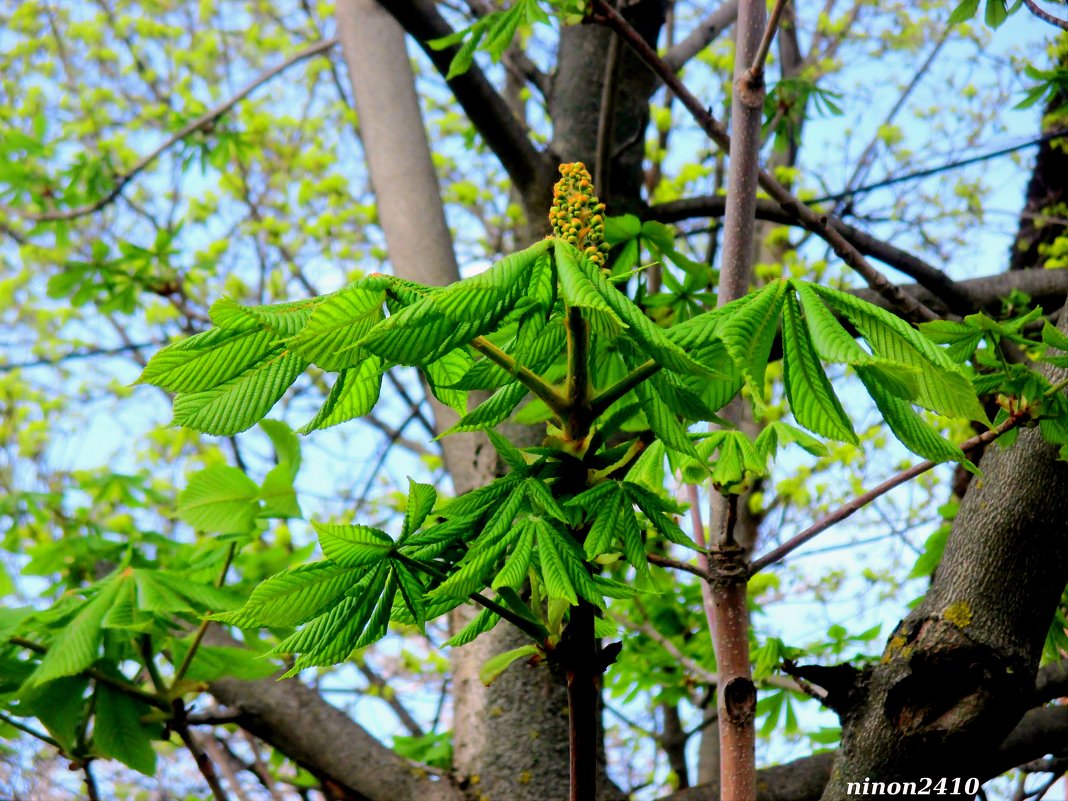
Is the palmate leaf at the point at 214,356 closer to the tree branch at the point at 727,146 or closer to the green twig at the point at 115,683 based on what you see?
the tree branch at the point at 727,146

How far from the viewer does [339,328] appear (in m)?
0.70

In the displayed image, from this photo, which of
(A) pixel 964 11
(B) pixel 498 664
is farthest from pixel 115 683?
(A) pixel 964 11

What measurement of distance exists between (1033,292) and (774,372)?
138cm

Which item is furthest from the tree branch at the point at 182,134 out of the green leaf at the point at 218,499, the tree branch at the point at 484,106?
the green leaf at the point at 218,499

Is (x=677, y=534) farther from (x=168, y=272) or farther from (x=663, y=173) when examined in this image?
(x=663, y=173)

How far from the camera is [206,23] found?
20.0ft

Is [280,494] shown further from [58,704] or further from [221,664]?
[58,704]

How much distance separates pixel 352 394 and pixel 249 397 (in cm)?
10

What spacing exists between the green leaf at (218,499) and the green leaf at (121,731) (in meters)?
0.32

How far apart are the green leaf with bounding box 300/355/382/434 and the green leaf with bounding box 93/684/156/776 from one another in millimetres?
1096

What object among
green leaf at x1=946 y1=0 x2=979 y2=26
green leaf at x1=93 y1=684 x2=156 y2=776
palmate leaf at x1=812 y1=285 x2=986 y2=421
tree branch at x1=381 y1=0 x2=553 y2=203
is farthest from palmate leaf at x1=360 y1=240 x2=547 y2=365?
tree branch at x1=381 y1=0 x2=553 y2=203

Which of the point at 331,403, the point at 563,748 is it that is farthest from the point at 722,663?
the point at 563,748

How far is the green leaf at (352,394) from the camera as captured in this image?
81 cm

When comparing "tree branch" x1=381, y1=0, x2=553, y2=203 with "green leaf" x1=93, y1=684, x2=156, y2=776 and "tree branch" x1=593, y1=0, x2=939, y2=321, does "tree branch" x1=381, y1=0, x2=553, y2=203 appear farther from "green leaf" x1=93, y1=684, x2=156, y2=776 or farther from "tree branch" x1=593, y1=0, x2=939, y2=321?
"green leaf" x1=93, y1=684, x2=156, y2=776
